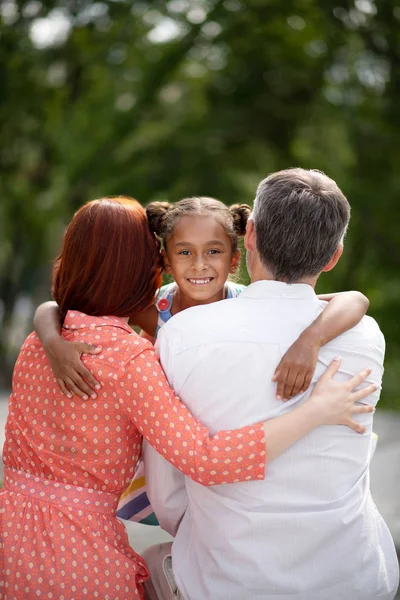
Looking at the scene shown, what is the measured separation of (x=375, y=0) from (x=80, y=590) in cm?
783

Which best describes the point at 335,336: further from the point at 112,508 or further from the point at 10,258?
the point at 10,258

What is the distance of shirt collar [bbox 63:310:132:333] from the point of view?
1.92m

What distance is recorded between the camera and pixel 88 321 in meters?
1.93

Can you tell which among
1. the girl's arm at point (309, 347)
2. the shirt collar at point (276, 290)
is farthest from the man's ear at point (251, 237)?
the girl's arm at point (309, 347)

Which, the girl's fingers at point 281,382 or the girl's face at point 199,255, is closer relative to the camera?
the girl's fingers at point 281,382

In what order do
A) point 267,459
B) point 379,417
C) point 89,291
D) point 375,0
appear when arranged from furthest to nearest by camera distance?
point 375,0, point 379,417, point 89,291, point 267,459

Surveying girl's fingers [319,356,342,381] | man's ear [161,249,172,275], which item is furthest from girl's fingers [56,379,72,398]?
man's ear [161,249,172,275]

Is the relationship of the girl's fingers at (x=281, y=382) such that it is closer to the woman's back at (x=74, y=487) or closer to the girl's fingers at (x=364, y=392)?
the girl's fingers at (x=364, y=392)

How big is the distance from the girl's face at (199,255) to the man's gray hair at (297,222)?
754mm

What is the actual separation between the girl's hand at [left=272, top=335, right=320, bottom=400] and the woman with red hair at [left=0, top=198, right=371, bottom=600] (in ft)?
0.16

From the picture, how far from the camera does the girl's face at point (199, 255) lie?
8.59 feet

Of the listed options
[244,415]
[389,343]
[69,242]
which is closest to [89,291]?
[69,242]

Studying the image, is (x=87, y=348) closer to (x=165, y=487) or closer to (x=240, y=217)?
(x=165, y=487)

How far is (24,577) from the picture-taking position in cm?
184
